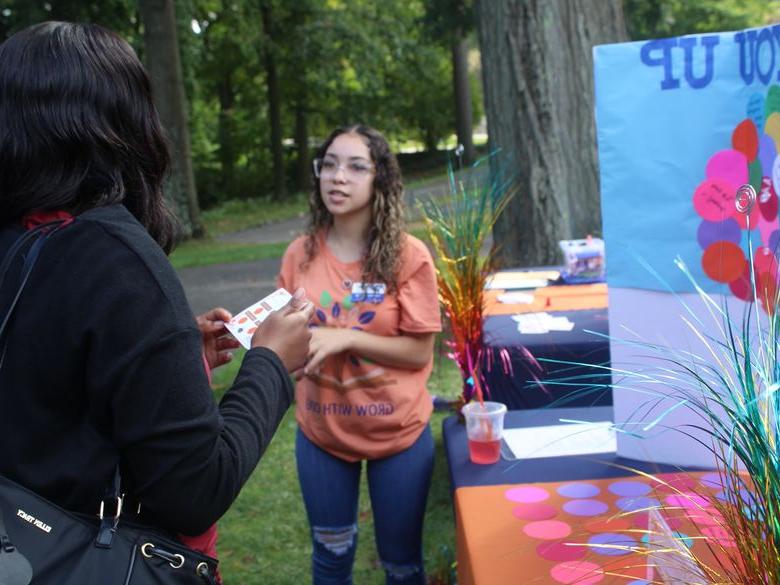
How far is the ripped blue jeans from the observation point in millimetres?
2506

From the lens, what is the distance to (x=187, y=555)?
4.07ft

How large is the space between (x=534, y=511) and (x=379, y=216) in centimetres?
110

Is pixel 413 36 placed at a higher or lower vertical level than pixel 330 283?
higher

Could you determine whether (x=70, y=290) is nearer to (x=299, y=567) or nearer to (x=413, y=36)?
(x=299, y=567)

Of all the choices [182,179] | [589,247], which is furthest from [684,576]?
[182,179]

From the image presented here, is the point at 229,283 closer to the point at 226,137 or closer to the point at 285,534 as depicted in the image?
the point at 285,534

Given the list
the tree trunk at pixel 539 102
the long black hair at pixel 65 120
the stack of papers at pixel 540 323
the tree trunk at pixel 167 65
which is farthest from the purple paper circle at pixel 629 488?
the tree trunk at pixel 167 65

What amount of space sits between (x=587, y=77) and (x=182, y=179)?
377 inches

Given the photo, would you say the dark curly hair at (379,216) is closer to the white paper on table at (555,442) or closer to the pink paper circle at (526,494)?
the white paper on table at (555,442)

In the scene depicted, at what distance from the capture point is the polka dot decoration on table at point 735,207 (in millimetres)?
1633

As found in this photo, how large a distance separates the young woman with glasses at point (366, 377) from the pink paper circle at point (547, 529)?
0.78 m

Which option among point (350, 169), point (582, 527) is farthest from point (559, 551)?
point (350, 169)

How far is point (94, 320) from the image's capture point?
111cm

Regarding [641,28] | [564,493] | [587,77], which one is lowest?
[564,493]
